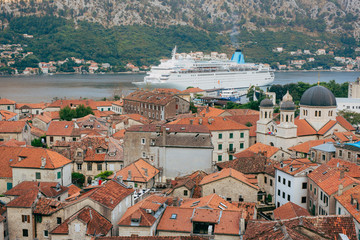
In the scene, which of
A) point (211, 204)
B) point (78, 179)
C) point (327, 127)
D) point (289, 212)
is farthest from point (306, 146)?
point (78, 179)

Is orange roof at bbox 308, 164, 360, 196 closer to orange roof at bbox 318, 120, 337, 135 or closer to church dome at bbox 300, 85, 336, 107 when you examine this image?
orange roof at bbox 318, 120, 337, 135

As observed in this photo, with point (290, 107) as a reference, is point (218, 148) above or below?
below

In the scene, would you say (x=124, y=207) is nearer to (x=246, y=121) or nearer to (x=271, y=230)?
(x=271, y=230)

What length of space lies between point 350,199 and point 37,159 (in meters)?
20.6

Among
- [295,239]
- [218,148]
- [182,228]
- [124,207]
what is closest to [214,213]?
[182,228]

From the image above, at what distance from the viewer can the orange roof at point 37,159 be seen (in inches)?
1270

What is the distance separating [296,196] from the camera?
2975 cm

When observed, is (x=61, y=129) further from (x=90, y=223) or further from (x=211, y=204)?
(x=211, y=204)

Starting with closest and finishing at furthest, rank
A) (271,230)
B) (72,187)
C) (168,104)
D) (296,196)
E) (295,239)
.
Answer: (295,239), (271,230), (296,196), (72,187), (168,104)

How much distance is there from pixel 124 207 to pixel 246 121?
2916 centimetres

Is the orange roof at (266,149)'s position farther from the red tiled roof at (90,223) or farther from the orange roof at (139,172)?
the red tiled roof at (90,223)

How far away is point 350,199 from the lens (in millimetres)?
23016

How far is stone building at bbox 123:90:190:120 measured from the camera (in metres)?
61.8

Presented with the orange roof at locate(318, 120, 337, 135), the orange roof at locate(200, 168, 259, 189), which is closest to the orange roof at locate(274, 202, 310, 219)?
the orange roof at locate(200, 168, 259, 189)
